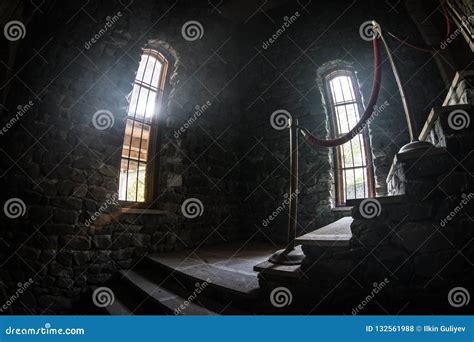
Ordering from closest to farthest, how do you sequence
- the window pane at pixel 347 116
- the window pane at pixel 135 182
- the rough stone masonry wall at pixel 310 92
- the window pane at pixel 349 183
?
the window pane at pixel 135 182
the rough stone masonry wall at pixel 310 92
the window pane at pixel 349 183
the window pane at pixel 347 116

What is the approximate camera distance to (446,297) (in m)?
1.43

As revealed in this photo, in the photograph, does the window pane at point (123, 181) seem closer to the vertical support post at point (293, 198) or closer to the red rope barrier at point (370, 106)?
the vertical support post at point (293, 198)

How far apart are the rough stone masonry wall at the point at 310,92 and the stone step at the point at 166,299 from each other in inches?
112

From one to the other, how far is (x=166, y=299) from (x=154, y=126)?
2955 mm

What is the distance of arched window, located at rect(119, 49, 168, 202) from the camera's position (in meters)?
3.84

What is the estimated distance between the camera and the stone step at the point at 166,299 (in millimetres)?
1932

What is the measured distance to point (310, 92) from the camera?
524 cm

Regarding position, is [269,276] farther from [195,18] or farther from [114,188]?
[195,18]

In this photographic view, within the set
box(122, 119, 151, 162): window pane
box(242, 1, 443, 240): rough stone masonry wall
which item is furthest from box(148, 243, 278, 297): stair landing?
box(242, 1, 443, 240): rough stone masonry wall

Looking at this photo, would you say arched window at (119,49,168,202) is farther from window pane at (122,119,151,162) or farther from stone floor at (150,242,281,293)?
stone floor at (150,242,281,293)

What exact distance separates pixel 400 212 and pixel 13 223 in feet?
12.8

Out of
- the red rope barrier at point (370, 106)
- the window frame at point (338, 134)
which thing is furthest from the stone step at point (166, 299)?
the window frame at point (338, 134)

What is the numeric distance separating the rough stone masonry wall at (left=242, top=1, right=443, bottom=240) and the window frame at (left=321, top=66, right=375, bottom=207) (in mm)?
164

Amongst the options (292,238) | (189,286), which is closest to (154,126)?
(189,286)
